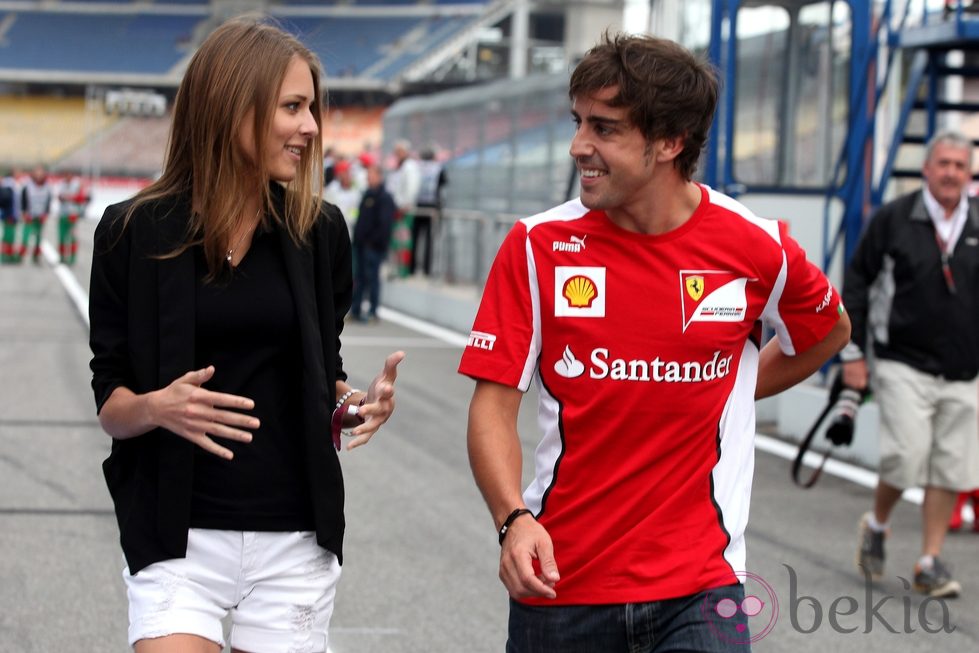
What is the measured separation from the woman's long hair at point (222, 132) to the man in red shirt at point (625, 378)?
517 millimetres

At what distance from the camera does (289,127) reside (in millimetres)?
3035

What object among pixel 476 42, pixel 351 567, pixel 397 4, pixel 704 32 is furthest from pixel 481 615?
pixel 397 4

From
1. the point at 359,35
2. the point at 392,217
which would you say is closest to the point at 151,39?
the point at 359,35

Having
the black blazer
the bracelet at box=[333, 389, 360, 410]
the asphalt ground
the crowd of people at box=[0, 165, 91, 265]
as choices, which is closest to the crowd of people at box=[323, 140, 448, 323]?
the asphalt ground

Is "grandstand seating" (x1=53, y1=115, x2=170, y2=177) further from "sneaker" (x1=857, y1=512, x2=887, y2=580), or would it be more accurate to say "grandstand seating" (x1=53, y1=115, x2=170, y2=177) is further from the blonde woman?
the blonde woman

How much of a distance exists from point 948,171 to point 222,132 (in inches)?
165

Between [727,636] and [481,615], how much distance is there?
3.08 m

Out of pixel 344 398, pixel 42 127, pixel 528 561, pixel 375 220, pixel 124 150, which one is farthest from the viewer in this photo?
pixel 42 127

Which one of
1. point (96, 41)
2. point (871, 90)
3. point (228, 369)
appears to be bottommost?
point (228, 369)

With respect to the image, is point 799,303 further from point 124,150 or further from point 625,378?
point 124,150

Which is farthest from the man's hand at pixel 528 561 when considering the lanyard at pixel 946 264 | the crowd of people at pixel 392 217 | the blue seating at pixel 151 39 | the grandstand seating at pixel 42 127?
the grandstand seating at pixel 42 127

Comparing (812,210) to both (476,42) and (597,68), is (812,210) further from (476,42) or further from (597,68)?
(476,42)

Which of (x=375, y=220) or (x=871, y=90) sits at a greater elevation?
(x=871, y=90)

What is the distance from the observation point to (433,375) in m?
13.2
